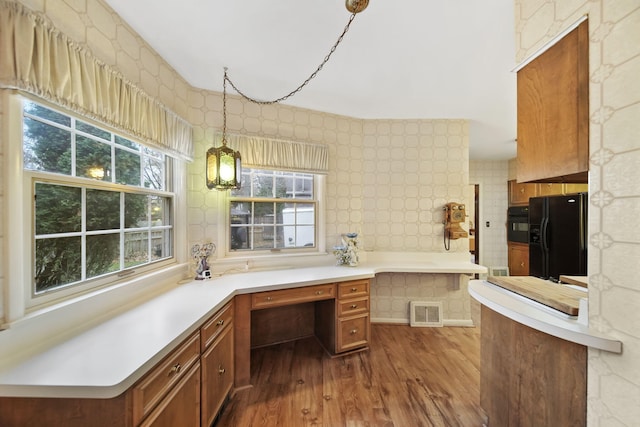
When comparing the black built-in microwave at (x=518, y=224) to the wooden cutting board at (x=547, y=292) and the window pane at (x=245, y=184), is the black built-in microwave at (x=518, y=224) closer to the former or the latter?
the wooden cutting board at (x=547, y=292)

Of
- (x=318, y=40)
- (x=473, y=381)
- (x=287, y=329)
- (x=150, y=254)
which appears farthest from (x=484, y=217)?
(x=150, y=254)

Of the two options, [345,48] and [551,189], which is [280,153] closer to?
[345,48]

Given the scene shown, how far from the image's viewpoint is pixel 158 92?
1.80 meters

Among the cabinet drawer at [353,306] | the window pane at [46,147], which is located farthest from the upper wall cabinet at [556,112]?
the window pane at [46,147]

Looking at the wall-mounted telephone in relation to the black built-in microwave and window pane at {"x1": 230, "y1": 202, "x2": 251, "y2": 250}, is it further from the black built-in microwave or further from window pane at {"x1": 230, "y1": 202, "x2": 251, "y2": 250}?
window pane at {"x1": 230, "y1": 202, "x2": 251, "y2": 250}

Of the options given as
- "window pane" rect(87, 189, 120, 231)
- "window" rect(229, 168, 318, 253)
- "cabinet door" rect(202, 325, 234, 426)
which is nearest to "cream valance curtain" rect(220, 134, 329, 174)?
"window" rect(229, 168, 318, 253)

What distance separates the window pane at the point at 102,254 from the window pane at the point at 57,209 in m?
0.13

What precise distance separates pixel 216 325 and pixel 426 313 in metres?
2.49

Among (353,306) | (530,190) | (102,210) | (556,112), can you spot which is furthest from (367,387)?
(530,190)

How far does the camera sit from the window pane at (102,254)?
134cm

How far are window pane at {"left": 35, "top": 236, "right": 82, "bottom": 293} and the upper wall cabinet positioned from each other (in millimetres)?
2375

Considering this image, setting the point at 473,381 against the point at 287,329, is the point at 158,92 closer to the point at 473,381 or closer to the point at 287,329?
the point at 287,329

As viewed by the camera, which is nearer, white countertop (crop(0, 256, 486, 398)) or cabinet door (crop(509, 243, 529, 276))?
white countertop (crop(0, 256, 486, 398))

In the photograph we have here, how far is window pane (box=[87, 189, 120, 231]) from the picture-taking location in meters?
1.35
